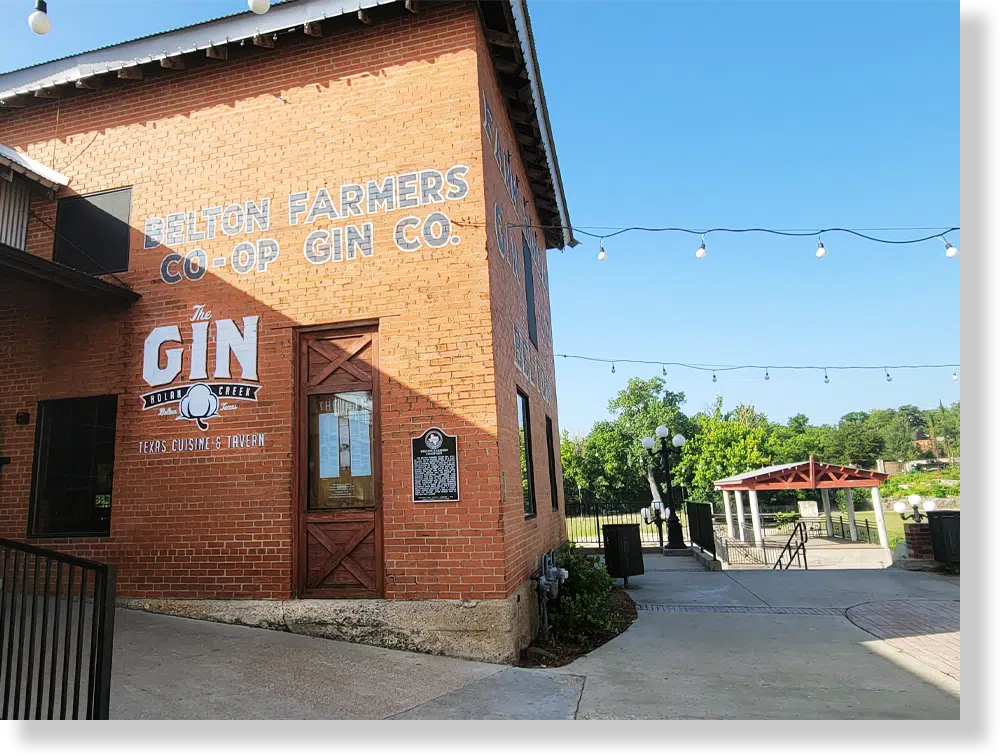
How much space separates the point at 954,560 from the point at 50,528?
14373mm

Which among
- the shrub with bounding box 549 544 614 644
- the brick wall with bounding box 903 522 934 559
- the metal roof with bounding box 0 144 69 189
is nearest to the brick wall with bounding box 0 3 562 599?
the metal roof with bounding box 0 144 69 189

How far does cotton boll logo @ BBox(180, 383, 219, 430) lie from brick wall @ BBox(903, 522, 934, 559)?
13.0m

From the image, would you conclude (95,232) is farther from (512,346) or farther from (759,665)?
(759,665)

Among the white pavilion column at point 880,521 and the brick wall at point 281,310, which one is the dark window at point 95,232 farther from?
the white pavilion column at point 880,521

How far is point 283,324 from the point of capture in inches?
285

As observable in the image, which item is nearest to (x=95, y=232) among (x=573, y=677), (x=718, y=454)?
(x=573, y=677)

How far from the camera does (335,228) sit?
24.0 ft

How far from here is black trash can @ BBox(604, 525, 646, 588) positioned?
1051 cm

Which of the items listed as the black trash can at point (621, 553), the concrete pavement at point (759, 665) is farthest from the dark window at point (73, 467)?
the black trash can at point (621, 553)

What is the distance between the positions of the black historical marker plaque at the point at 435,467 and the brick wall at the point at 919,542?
35.3 feet

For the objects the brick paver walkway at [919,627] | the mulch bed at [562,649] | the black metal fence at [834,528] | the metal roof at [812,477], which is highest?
the metal roof at [812,477]

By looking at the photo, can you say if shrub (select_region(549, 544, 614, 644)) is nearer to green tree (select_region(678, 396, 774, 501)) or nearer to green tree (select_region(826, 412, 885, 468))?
green tree (select_region(678, 396, 774, 501))

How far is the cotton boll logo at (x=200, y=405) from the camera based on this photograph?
24.0 feet
